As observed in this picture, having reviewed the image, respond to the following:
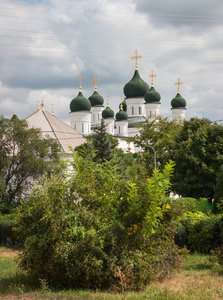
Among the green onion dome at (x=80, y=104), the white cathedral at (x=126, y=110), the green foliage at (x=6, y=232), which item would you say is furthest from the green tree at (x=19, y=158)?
the green onion dome at (x=80, y=104)

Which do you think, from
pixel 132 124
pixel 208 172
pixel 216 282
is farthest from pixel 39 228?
pixel 132 124

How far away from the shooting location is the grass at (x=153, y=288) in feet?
30.5

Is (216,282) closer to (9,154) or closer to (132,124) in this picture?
(9,154)

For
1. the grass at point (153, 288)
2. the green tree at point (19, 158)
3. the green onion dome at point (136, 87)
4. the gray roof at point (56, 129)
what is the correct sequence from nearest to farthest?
the grass at point (153, 288)
the green tree at point (19, 158)
the gray roof at point (56, 129)
the green onion dome at point (136, 87)

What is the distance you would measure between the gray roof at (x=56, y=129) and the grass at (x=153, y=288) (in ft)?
119

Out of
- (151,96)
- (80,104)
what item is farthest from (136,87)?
(80,104)

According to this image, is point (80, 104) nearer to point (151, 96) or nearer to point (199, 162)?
point (151, 96)

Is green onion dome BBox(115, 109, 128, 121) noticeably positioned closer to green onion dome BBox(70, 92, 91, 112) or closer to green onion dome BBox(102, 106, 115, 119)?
green onion dome BBox(102, 106, 115, 119)

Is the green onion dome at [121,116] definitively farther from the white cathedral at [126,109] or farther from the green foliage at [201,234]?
the green foliage at [201,234]

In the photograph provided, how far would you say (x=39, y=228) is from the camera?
10430 millimetres

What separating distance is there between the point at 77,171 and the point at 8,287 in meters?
3.22

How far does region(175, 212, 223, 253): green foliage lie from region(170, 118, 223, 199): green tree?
17.6 m

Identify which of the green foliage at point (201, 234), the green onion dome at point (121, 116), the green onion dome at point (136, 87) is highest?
the green onion dome at point (136, 87)

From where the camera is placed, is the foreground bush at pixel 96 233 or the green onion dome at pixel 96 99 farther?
the green onion dome at pixel 96 99
